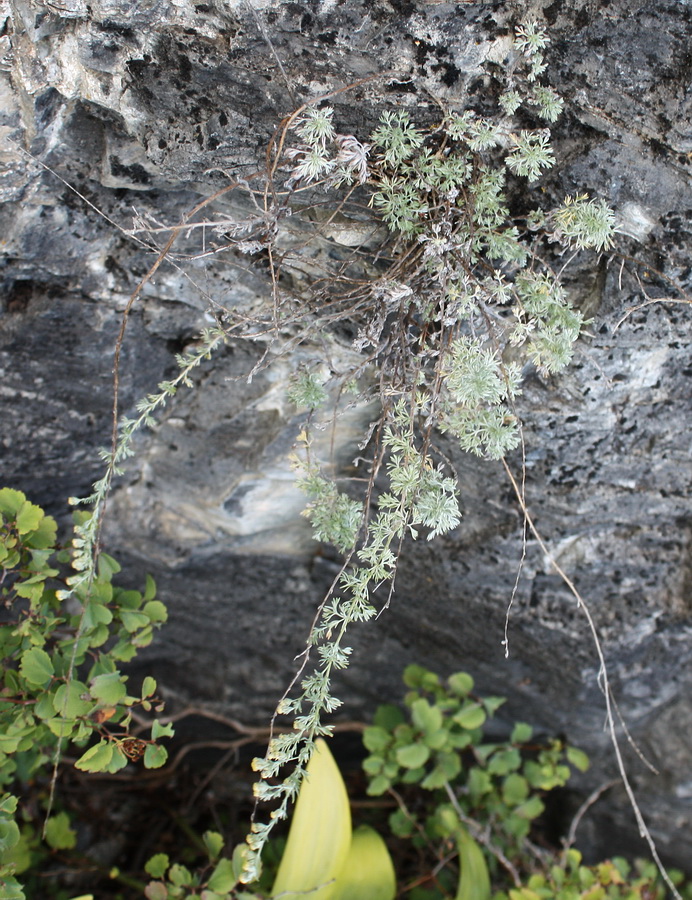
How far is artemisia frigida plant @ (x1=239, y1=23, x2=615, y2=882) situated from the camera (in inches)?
44.3

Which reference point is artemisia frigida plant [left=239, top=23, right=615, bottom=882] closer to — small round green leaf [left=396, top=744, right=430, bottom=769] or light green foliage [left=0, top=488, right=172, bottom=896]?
light green foliage [left=0, top=488, right=172, bottom=896]

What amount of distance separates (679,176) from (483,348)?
0.43 m

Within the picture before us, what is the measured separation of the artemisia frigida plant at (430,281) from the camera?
1124 millimetres

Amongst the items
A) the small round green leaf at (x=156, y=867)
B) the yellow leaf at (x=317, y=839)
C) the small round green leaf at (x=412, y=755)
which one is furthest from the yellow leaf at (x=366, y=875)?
the small round green leaf at (x=156, y=867)

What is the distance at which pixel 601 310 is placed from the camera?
4.17 ft

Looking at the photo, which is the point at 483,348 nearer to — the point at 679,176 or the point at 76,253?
the point at 679,176

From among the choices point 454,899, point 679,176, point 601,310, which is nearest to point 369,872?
point 454,899

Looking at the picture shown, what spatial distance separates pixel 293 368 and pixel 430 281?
38cm

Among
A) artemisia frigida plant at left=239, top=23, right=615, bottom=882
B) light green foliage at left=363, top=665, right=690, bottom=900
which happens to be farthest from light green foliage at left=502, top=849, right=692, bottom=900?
artemisia frigida plant at left=239, top=23, right=615, bottom=882

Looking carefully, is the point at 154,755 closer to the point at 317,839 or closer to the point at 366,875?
the point at 317,839

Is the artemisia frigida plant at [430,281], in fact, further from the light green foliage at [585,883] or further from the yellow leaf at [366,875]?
the light green foliage at [585,883]

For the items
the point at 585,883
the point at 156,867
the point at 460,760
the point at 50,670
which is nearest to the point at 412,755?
the point at 460,760

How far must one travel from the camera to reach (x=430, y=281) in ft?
4.05

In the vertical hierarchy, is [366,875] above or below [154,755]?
below
